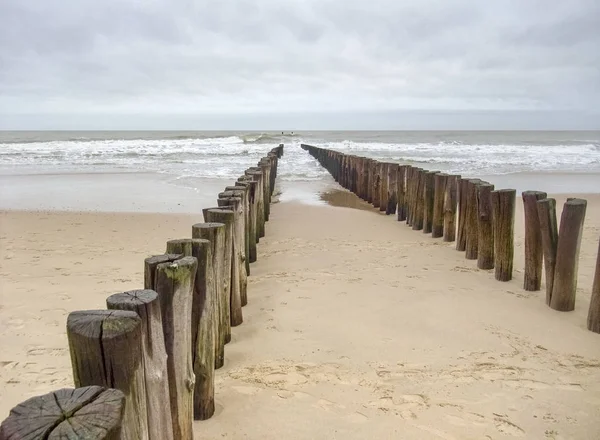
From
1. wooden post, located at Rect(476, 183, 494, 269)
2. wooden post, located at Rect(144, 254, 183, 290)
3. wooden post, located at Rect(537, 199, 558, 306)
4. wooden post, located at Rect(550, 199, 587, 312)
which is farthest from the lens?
wooden post, located at Rect(476, 183, 494, 269)

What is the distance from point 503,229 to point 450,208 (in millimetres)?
2171

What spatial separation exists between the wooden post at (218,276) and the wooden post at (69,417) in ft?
6.37

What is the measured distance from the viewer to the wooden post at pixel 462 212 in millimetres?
6723

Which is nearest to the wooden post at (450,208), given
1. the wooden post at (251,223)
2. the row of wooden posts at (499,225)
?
the row of wooden posts at (499,225)

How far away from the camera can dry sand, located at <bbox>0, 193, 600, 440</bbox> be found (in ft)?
10.2

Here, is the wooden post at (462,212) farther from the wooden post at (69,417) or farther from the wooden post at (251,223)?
the wooden post at (69,417)

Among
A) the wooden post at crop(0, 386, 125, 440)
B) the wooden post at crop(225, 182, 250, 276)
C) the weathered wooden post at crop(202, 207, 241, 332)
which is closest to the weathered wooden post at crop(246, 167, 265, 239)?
the wooden post at crop(225, 182, 250, 276)

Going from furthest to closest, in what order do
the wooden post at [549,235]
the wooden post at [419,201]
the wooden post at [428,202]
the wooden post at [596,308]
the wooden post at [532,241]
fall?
→ 1. the wooden post at [419,201]
2. the wooden post at [428,202]
3. the wooden post at [532,241]
4. the wooden post at [549,235]
5. the wooden post at [596,308]

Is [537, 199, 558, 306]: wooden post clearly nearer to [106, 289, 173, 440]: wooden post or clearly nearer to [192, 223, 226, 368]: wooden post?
[192, 223, 226, 368]: wooden post

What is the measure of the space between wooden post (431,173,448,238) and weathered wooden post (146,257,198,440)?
6.03 meters

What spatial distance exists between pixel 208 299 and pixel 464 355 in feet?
6.72

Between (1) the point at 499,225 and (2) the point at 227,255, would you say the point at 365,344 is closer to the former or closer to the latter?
(2) the point at 227,255

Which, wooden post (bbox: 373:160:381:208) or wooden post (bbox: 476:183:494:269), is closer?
wooden post (bbox: 476:183:494:269)

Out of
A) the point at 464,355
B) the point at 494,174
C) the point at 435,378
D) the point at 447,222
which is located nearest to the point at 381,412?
the point at 435,378
